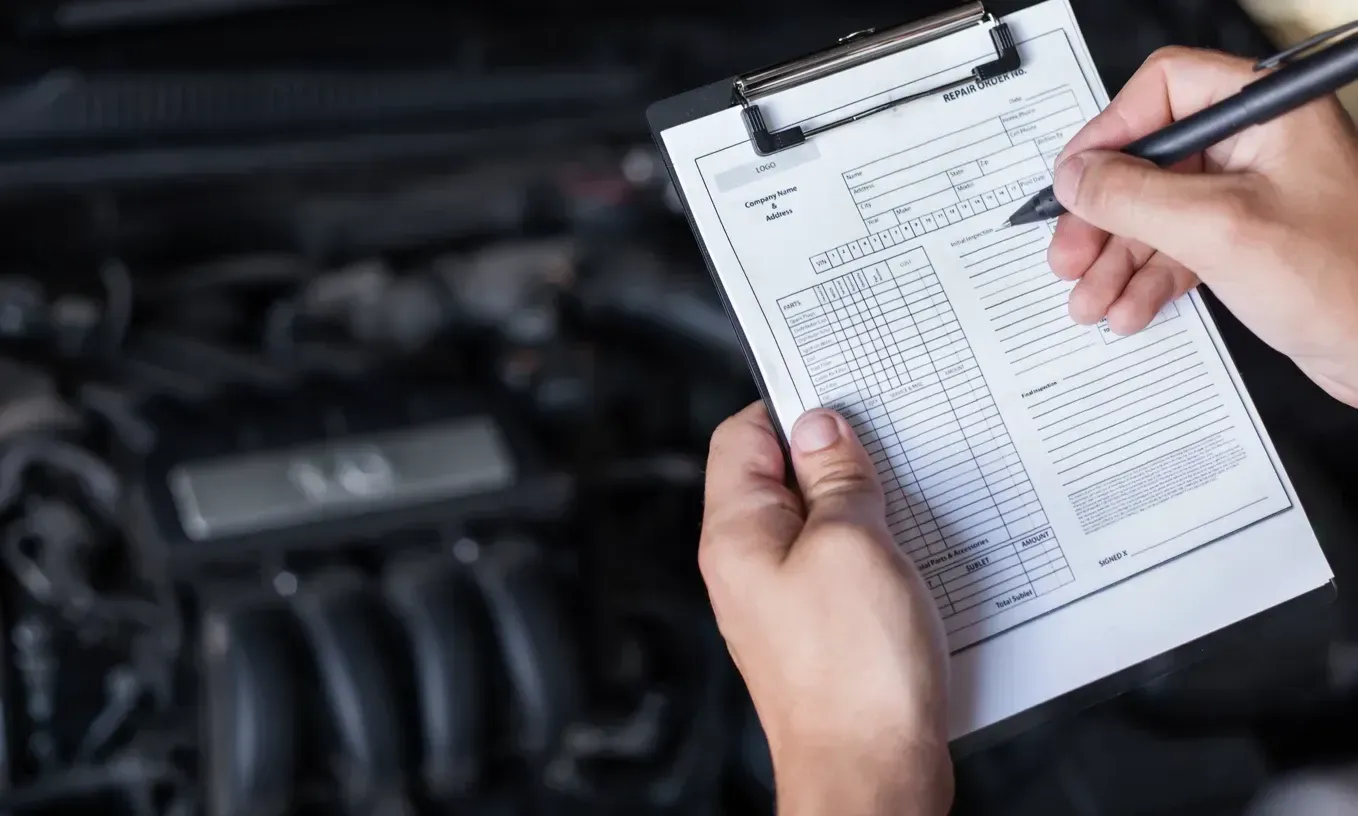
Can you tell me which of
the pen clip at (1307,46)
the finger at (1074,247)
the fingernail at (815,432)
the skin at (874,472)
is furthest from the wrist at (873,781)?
the pen clip at (1307,46)

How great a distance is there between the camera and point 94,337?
2.51 feet

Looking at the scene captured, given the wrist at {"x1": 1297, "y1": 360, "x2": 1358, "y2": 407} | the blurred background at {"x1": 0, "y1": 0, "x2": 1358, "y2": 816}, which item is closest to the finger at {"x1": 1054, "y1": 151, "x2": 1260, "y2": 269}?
the wrist at {"x1": 1297, "y1": 360, "x2": 1358, "y2": 407}

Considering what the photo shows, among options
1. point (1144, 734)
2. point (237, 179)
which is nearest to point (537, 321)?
point (237, 179)

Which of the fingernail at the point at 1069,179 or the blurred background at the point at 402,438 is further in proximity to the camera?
the blurred background at the point at 402,438

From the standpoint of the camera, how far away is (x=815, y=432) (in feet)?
1.62

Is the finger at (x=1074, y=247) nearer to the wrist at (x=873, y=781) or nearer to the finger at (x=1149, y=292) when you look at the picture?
the finger at (x=1149, y=292)

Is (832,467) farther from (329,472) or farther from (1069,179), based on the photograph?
(329,472)

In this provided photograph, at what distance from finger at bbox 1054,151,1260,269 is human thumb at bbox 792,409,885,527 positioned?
149mm

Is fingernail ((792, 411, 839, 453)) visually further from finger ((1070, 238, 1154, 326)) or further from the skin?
finger ((1070, 238, 1154, 326))

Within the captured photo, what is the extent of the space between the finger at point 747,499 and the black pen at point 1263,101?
0.17 metres

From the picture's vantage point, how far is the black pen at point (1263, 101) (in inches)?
18.3

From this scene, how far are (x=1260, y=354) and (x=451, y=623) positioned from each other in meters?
0.68

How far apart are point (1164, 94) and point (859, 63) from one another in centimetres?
16

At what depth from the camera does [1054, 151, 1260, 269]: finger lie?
50 centimetres
